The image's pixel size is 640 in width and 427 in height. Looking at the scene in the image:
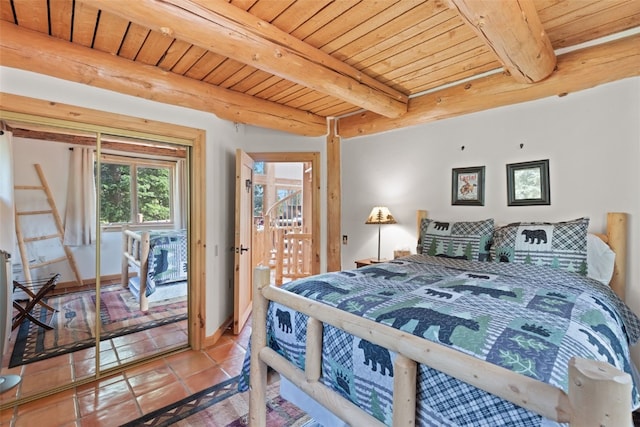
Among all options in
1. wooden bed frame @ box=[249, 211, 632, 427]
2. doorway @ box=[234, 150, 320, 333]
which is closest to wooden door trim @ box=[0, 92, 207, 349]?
doorway @ box=[234, 150, 320, 333]

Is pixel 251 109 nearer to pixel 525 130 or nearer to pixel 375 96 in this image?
pixel 375 96

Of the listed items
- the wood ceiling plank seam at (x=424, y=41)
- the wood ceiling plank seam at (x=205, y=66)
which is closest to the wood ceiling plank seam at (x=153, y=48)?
the wood ceiling plank seam at (x=205, y=66)

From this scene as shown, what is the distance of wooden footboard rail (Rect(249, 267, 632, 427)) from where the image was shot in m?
0.58

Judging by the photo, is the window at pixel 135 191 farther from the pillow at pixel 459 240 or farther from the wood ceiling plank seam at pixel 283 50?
the pillow at pixel 459 240

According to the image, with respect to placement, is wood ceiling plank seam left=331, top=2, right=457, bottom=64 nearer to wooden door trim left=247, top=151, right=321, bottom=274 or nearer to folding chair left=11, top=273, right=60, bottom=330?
wooden door trim left=247, top=151, right=321, bottom=274

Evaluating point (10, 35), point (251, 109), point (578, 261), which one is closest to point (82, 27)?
point (10, 35)

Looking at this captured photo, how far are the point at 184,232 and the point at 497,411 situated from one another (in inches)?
110

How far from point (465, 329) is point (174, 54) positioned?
2465 millimetres

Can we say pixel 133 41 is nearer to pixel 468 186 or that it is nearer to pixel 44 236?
pixel 44 236

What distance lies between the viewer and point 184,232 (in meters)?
2.90

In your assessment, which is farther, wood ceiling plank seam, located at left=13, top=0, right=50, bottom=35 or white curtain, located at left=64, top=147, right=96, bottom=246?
white curtain, located at left=64, top=147, right=96, bottom=246

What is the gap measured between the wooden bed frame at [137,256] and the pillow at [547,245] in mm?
3130

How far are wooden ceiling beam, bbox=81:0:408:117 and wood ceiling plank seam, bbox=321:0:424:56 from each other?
0.40 ft

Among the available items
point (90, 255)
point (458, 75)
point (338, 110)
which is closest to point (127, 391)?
point (90, 255)
